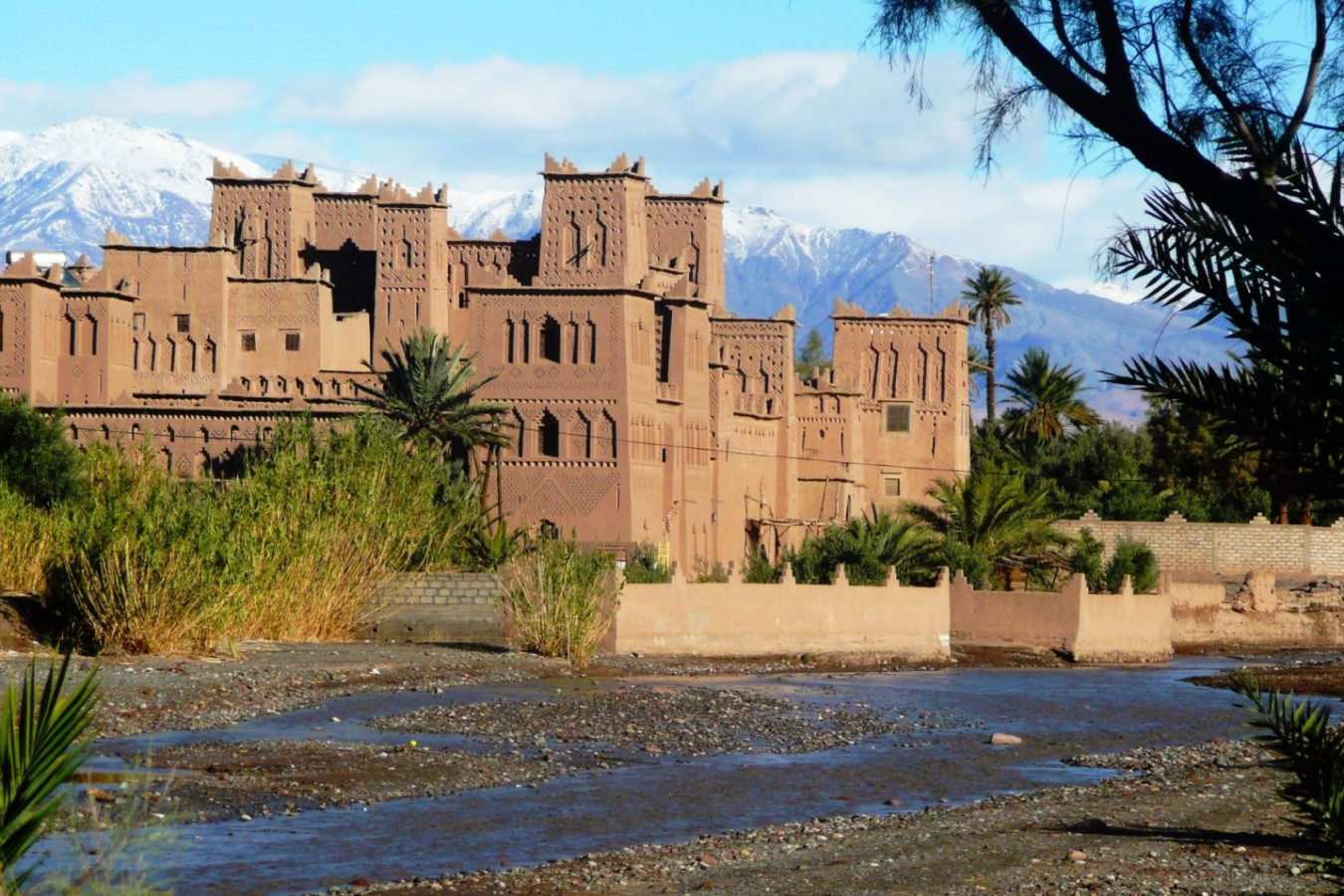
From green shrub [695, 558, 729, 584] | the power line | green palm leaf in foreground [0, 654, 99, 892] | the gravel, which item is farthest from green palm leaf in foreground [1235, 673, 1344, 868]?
the power line

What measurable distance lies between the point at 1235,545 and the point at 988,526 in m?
17.1

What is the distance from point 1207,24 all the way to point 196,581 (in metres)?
17.2

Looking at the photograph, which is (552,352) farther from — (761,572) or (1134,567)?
(1134,567)

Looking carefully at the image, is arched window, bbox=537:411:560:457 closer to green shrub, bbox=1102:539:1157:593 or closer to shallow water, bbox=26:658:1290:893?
green shrub, bbox=1102:539:1157:593

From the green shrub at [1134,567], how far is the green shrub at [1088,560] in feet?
2.30

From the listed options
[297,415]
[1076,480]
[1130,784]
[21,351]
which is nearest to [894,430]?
[1076,480]

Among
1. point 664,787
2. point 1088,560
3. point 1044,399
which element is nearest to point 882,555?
point 1088,560

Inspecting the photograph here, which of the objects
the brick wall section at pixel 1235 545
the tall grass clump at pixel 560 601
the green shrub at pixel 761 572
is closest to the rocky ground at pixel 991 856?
the tall grass clump at pixel 560 601

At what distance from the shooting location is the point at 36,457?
117 ft

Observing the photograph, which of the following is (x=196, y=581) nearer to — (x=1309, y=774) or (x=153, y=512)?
(x=153, y=512)

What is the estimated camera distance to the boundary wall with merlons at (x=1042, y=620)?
36.9m

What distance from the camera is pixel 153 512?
23.0 metres

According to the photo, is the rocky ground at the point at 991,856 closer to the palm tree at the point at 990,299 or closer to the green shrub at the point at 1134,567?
the green shrub at the point at 1134,567

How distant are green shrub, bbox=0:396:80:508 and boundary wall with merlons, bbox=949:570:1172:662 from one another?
1694cm
